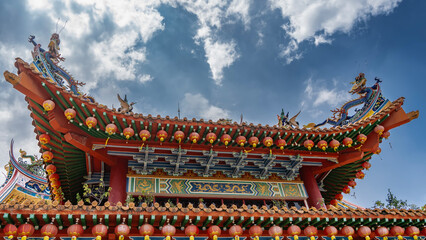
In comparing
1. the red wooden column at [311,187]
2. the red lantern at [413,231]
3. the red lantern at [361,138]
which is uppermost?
the red lantern at [361,138]

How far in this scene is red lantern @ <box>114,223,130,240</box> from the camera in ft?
Result: 21.5

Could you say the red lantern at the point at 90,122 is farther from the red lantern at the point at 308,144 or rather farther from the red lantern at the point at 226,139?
the red lantern at the point at 308,144

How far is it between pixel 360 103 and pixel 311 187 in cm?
386

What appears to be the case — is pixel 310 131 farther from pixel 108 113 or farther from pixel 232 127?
pixel 108 113

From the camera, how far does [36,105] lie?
807 centimetres

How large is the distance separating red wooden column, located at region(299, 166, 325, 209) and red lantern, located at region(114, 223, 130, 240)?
6.43 meters

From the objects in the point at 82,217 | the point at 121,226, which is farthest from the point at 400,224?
the point at 82,217

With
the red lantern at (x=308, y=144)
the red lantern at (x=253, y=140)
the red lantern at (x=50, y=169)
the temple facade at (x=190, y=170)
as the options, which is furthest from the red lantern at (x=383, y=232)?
the red lantern at (x=50, y=169)

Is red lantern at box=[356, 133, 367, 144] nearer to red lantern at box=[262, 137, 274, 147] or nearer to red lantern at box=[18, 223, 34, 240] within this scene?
red lantern at box=[262, 137, 274, 147]

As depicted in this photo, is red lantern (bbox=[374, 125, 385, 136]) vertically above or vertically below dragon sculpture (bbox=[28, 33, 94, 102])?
below

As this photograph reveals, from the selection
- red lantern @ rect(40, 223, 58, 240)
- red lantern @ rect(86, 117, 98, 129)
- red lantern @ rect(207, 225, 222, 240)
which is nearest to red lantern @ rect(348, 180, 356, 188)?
red lantern @ rect(207, 225, 222, 240)

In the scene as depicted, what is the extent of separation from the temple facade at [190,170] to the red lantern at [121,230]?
27 millimetres

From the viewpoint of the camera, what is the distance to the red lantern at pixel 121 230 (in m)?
6.56

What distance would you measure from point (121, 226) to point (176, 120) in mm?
3247
